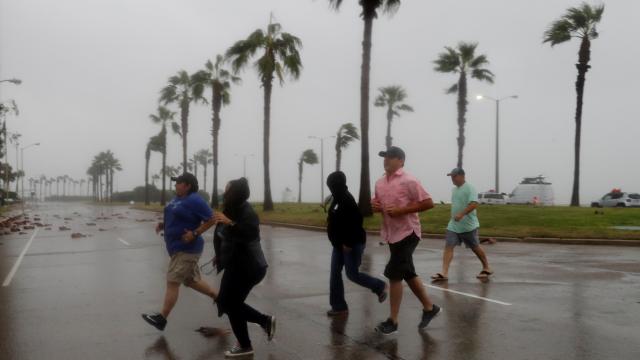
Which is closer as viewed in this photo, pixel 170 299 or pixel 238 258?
pixel 238 258

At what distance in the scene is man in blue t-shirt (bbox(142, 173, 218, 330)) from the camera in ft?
20.9

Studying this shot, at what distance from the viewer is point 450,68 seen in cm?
4222

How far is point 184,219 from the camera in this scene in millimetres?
6402

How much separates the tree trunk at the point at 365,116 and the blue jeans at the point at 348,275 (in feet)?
59.2

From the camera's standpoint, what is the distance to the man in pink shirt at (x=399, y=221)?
618cm

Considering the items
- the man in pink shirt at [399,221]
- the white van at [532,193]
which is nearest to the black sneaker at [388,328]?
the man in pink shirt at [399,221]

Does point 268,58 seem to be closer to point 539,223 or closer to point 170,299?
point 539,223

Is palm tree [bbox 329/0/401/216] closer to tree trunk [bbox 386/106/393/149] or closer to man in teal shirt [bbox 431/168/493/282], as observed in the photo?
man in teal shirt [bbox 431/168/493/282]

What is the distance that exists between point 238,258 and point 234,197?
1.76 feet

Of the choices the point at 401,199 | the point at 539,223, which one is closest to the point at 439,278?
the point at 401,199

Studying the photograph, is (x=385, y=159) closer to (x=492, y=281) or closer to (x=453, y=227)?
(x=453, y=227)

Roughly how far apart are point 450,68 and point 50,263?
33.8 meters

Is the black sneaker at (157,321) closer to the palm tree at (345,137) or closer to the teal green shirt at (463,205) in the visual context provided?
the teal green shirt at (463,205)

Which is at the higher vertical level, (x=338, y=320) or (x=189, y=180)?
(x=189, y=180)
